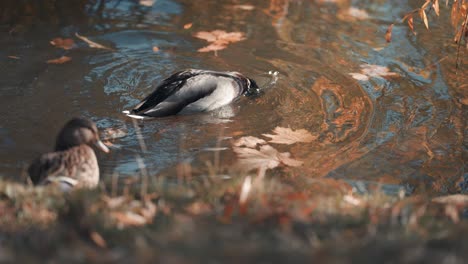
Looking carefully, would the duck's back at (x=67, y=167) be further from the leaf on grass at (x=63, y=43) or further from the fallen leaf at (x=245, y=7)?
the fallen leaf at (x=245, y=7)

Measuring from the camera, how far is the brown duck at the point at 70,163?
3971mm

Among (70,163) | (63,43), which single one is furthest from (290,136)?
(63,43)

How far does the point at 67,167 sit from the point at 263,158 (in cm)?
173

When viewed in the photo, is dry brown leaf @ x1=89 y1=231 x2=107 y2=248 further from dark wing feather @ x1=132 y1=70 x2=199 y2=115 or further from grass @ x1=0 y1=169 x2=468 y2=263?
dark wing feather @ x1=132 y1=70 x2=199 y2=115

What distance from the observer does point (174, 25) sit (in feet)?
26.8

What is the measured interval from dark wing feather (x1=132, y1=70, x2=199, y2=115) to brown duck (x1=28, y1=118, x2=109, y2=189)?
5.49 feet

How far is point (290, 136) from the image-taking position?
5.64 m

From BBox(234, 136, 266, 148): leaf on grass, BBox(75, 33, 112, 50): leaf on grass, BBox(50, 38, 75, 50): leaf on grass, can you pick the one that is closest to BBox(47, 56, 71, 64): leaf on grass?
BBox(50, 38, 75, 50): leaf on grass

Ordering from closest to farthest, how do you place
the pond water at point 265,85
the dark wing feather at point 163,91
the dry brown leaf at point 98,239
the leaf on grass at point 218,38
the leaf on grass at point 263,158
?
the dry brown leaf at point 98,239 → the leaf on grass at point 263,158 → the pond water at point 265,85 → the dark wing feather at point 163,91 → the leaf on grass at point 218,38

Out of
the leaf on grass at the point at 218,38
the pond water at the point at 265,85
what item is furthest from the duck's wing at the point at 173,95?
the leaf on grass at the point at 218,38

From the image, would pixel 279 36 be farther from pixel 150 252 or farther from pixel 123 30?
pixel 150 252

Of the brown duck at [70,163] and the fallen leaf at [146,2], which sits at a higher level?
the fallen leaf at [146,2]

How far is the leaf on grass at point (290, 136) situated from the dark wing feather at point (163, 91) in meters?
1.15

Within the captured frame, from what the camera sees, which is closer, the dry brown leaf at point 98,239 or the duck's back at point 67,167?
the dry brown leaf at point 98,239
